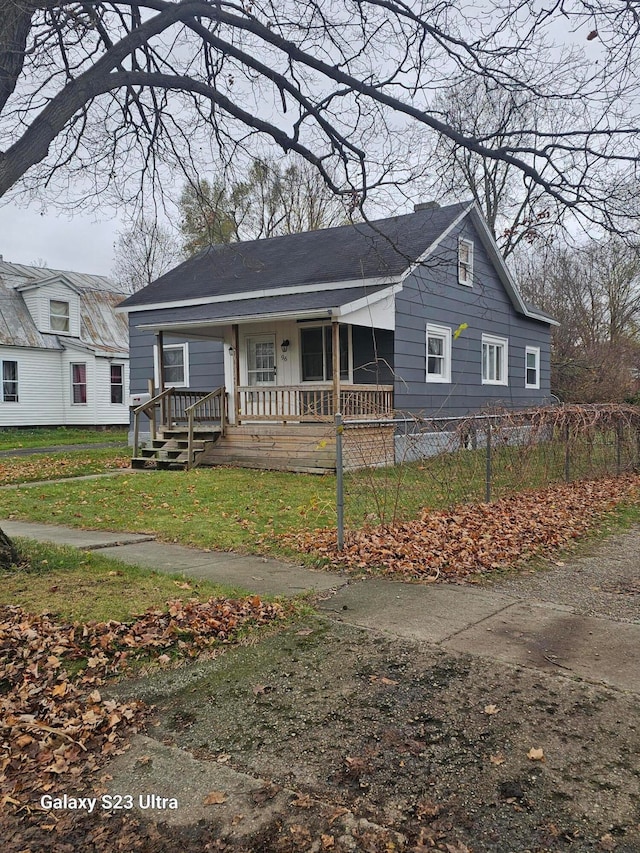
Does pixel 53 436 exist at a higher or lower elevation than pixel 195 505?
higher

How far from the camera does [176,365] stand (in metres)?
18.8

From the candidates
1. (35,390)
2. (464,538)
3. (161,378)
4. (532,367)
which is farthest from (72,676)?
(35,390)

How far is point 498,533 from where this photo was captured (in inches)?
299

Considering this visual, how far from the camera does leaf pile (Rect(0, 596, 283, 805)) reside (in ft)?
9.82

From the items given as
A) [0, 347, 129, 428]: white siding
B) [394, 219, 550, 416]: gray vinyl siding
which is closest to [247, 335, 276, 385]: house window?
[394, 219, 550, 416]: gray vinyl siding

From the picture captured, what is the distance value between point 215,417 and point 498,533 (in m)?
9.82

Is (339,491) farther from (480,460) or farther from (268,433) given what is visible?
(268,433)

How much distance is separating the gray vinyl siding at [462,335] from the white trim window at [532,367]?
0.68ft

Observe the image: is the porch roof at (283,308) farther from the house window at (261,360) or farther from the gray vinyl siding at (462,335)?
the gray vinyl siding at (462,335)

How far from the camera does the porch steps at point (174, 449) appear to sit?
14555 mm

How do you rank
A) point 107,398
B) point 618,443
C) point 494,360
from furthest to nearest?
point 107,398 < point 494,360 < point 618,443

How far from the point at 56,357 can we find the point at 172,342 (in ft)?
33.8

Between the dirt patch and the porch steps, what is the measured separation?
35.2 feet

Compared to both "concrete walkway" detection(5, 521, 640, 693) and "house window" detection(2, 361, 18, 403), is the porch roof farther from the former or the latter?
"house window" detection(2, 361, 18, 403)
